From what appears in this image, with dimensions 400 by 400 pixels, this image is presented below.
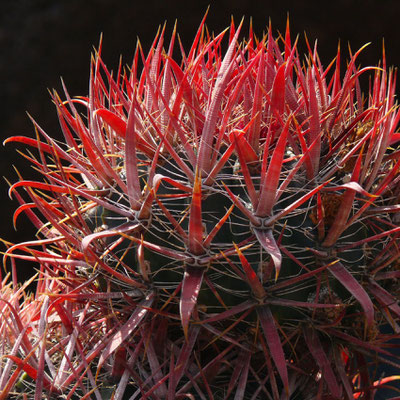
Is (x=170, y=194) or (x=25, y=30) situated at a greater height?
(x=170, y=194)

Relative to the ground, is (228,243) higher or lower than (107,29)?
higher

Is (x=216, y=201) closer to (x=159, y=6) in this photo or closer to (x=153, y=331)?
(x=153, y=331)

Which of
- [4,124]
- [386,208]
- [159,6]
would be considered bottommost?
[4,124]

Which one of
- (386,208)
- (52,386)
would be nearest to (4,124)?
(52,386)

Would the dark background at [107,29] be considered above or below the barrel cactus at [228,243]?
below

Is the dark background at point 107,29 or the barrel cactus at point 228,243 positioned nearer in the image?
the barrel cactus at point 228,243

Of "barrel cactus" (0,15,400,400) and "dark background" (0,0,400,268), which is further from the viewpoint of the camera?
"dark background" (0,0,400,268)

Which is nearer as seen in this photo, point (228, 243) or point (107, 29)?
point (228, 243)

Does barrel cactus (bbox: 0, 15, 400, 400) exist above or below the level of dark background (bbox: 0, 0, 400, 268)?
above
